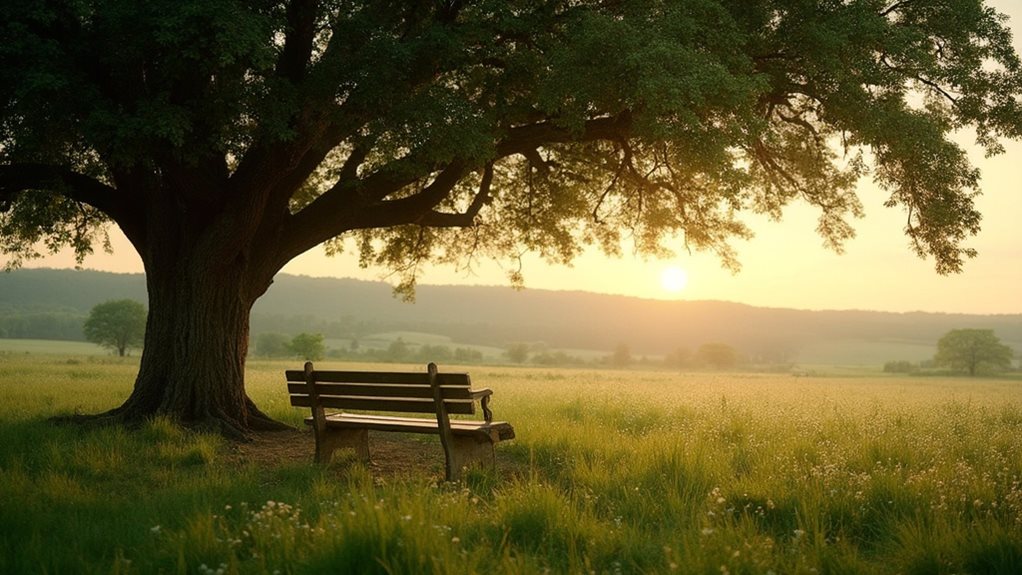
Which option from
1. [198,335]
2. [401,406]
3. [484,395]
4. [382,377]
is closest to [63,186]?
[198,335]

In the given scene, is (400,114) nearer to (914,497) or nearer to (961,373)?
(914,497)

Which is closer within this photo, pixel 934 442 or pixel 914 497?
pixel 914 497

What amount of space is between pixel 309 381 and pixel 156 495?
2834 mm

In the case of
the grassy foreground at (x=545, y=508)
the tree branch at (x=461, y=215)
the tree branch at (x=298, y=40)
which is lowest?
the grassy foreground at (x=545, y=508)

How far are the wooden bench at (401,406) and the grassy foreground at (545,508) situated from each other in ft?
1.55

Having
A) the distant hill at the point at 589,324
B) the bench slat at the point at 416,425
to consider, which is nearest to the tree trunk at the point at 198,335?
the bench slat at the point at 416,425

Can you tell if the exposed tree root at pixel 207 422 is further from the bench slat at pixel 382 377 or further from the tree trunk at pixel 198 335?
the bench slat at pixel 382 377

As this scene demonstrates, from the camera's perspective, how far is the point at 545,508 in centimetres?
591

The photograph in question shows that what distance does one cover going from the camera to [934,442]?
10297 millimetres

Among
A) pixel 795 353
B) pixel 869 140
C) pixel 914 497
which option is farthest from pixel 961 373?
pixel 914 497

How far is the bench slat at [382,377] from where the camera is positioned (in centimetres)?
843

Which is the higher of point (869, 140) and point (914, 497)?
point (869, 140)

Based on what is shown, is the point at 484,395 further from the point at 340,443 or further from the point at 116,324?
the point at 116,324

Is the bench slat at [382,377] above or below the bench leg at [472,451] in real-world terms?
above
